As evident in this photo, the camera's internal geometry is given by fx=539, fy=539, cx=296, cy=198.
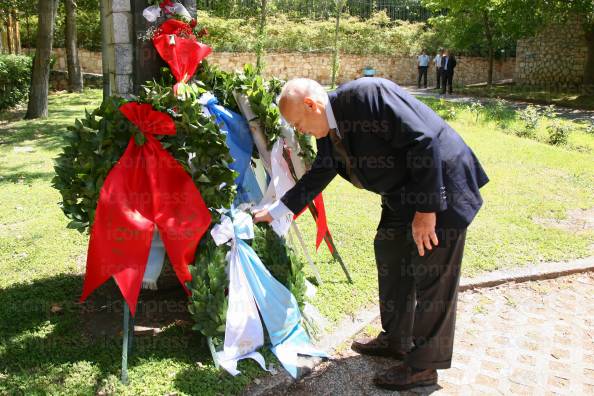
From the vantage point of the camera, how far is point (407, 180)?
2.96m

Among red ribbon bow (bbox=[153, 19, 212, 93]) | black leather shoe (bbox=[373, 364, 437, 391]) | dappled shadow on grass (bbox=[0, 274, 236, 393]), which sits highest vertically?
red ribbon bow (bbox=[153, 19, 212, 93])

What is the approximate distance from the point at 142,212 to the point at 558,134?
10234 millimetres

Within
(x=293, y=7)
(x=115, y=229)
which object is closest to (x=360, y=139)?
(x=115, y=229)

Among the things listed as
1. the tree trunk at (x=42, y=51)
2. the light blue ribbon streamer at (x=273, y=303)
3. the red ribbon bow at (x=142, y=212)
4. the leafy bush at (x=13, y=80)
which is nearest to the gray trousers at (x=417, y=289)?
the light blue ribbon streamer at (x=273, y=303)

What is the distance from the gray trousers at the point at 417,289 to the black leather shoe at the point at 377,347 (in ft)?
0.14

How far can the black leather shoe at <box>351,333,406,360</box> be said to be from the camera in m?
3.58

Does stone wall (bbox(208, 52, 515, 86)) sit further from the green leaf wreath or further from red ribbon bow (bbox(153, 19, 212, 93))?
the green leaf wreath

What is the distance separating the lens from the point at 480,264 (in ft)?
16.7

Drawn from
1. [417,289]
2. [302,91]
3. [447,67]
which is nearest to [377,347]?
[417,289]

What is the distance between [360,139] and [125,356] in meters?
1.86

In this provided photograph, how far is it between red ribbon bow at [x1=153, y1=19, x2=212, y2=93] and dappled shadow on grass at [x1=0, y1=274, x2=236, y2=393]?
5.64 feet

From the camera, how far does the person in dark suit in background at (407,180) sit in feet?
8.87

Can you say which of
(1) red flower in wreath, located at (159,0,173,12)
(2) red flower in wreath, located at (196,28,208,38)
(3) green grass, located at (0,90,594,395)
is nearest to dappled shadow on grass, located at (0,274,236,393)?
(3) green grass, located at (0,90,594,395)

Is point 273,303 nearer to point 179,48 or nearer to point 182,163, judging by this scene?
point 182,163
